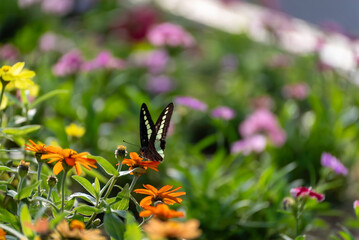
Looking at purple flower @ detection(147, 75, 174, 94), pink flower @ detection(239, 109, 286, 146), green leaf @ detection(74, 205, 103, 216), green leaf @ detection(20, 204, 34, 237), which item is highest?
green leaf @ detection(20, 204, 34, 237)

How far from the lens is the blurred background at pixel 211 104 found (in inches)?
74.7

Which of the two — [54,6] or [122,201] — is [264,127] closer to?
[122,201]

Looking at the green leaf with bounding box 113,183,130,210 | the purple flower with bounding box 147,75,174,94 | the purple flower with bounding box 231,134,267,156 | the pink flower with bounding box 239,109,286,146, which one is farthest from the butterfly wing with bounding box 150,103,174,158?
the purple flower with bounding box 147,75,174,94

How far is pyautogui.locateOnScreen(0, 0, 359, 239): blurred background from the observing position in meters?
1.90

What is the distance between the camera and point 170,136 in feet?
7.99

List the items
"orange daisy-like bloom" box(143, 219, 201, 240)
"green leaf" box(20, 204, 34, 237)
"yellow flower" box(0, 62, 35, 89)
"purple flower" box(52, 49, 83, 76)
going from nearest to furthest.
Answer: "orange daisy-like bloom" box(143, 219, 201, 240) → "green leaf" box(20, 204, 34, 237) → "yellow flower" box(0, 62, 35, 89) → "purple flower" box(52, 49, 83, 76)

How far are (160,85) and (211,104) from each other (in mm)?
319

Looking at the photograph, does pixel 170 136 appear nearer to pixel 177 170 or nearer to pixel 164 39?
pixel 177 170

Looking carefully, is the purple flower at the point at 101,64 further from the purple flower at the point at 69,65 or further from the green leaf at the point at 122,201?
the green leaf at the point at 122,201

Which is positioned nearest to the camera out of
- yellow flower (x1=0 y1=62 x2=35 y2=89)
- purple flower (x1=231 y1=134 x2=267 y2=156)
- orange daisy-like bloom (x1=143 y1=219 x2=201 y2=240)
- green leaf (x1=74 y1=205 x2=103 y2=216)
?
orange daisy-like bloom (x1=143 y1=219 x2=201 y2=240)

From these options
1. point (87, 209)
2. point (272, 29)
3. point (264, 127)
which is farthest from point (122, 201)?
point (272, 29)

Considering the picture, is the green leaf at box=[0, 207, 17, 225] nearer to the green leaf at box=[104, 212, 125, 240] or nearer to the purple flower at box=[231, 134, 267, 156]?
the green leaf at box=[104, 212, 125, 240]

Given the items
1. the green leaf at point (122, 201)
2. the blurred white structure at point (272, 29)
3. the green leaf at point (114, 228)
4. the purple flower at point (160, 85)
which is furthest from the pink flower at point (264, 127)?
the green leaf at point (114, 228)

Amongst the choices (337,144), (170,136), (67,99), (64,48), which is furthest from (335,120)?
(64,48)
